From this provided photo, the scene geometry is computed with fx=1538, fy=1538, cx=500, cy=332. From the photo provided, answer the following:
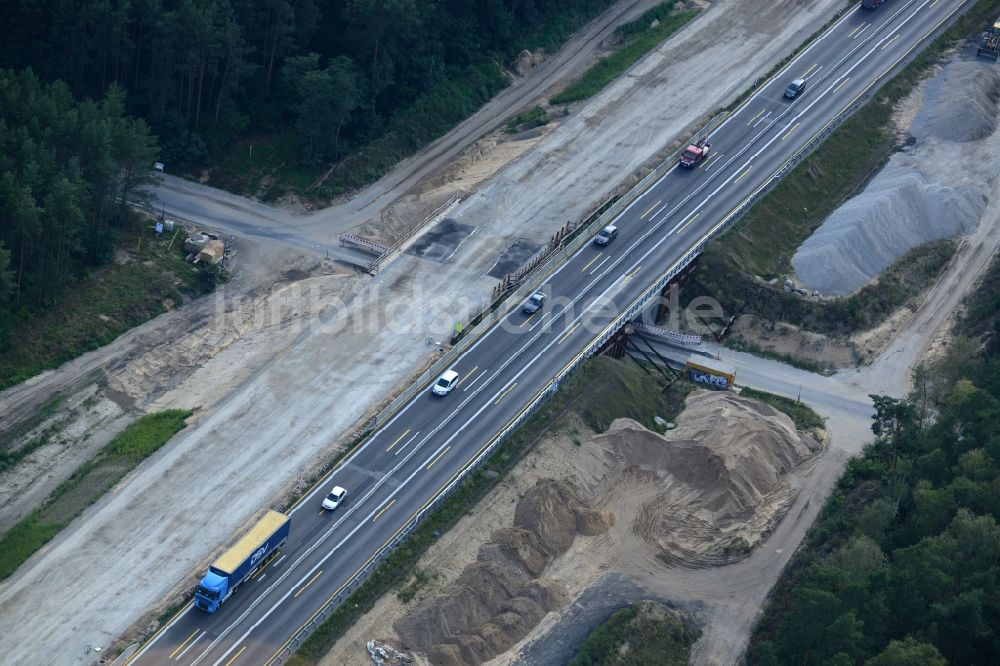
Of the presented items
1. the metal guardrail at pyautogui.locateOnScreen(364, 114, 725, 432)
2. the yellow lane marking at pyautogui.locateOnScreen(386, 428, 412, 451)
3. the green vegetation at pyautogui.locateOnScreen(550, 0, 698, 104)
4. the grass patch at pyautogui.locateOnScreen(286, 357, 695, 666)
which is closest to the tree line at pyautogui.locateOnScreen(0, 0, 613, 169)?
the green vegetation at pyautogui.locateOnScreen(550, 0, 698, 104)

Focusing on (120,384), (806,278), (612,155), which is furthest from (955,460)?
(120,384)

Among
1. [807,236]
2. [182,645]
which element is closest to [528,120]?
[807,236]

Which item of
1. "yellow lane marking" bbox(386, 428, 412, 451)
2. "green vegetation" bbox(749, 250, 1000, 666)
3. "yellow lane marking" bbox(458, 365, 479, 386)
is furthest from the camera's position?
"yellow lane marking" bbox(458, 365, 479, 386)

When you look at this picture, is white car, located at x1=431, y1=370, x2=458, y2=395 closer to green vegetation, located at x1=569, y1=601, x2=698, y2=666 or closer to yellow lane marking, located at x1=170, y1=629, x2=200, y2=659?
green vegetation, located at x1=569, y1=601, x2=698, y2=666

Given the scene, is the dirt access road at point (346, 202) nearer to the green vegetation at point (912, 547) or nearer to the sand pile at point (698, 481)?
the sand pile at point (698, 481)

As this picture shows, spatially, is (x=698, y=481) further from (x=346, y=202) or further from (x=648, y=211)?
(x=346, y=202)

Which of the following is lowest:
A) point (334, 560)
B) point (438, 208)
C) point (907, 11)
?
point (334, 560)

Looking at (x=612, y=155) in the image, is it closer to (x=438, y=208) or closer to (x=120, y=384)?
(x=438, y=208)
